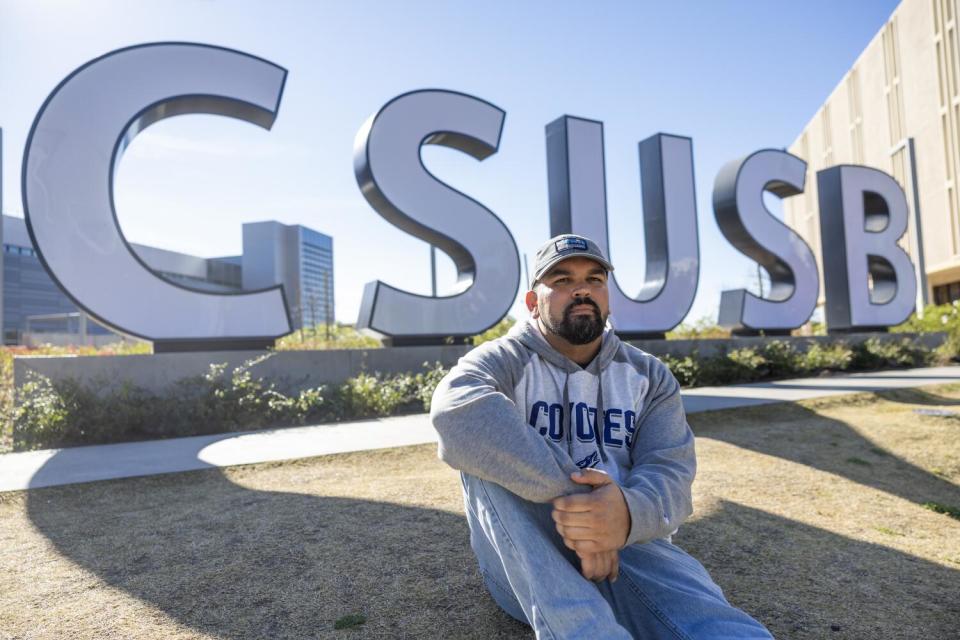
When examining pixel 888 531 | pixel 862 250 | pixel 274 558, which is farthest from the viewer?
pixel 862 250

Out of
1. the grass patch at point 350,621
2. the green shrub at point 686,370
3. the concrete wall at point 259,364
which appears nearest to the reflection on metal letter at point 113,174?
the concrete wall at point 259,364

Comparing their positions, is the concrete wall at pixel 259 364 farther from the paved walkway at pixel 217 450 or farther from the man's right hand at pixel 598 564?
the man's right hand at pixel 598 564

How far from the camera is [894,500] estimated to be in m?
4.13

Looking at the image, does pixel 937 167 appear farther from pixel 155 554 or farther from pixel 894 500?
pixel 155 554

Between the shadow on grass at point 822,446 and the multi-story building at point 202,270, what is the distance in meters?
38.4

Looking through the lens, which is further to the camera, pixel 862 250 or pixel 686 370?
pixel 862 250

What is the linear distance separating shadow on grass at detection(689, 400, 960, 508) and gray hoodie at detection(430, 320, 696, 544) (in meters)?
3.18

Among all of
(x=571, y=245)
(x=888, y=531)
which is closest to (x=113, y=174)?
(x=571, y=245)

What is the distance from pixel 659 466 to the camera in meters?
1.99

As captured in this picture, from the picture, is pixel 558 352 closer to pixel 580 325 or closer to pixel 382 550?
pixel 580 325

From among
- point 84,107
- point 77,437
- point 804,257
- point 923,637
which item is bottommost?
point 923,637

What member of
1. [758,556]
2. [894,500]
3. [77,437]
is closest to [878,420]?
[894,500]

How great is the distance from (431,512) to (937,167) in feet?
119

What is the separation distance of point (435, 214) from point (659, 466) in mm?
8063
